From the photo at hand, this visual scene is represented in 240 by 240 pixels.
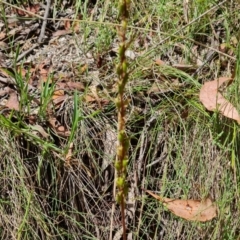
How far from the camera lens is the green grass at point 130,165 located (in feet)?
6.90

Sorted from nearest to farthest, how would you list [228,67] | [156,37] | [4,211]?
[4,211] < [228,67] < [156,37]

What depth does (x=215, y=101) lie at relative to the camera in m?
2.16

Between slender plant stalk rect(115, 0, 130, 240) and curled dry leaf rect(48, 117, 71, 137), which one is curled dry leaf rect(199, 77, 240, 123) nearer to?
curled dry leaf rect(48, 117, 71, 137)

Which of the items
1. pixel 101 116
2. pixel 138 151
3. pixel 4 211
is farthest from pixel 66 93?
pixel 4 211

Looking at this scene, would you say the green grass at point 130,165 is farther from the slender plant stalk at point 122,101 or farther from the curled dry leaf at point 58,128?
the slender plant stalk at point 122,101

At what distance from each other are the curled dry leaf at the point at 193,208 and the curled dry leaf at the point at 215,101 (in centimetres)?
33

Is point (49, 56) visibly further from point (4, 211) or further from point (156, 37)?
point (4, 211)

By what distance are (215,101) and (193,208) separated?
0.41 metres

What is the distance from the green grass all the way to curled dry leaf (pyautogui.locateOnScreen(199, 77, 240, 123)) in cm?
4

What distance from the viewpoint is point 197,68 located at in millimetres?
2400

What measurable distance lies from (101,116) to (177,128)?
0.98 ft

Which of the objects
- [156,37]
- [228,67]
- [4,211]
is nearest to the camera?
[4,211]

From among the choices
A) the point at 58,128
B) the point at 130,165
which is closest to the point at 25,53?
the point at 58,128

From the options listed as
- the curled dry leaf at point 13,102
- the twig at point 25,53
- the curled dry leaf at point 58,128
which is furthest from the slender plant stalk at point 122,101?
the twig at point 25,53
